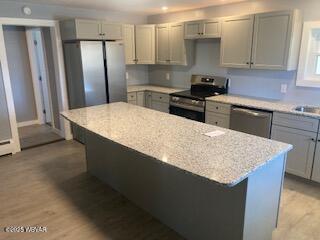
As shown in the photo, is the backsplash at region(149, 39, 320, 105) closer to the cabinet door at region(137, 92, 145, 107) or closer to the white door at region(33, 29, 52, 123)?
the cabinet door at region(137, 92, 145, 107)

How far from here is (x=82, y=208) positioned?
2691 mm

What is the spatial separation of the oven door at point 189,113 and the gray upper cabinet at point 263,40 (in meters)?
0.92

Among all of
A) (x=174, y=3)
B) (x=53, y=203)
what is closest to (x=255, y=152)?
(x=53, y=203)

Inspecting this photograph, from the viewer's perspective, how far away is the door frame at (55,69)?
3.86 meters

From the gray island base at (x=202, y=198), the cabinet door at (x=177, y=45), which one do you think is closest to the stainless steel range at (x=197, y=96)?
the cabinet door at (x=177, y=45)

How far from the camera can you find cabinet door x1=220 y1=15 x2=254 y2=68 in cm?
361

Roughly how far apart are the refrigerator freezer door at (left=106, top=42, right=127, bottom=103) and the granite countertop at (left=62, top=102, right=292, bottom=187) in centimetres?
169

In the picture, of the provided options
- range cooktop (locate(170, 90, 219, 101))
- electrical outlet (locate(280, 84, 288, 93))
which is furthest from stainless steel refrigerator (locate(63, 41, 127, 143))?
electrical outlet (locate(280, 84, 288, 93))

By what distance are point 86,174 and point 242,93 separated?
2785 mm

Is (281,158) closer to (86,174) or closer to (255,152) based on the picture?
(255,152)

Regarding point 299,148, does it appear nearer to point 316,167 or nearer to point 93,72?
point 316,167

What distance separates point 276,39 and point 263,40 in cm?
17

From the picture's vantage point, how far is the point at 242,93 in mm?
4195

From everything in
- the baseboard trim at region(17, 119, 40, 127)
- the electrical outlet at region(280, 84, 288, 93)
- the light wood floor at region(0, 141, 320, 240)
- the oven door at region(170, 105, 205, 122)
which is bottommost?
the light wood floor at region(0, 141, 320, 240)
